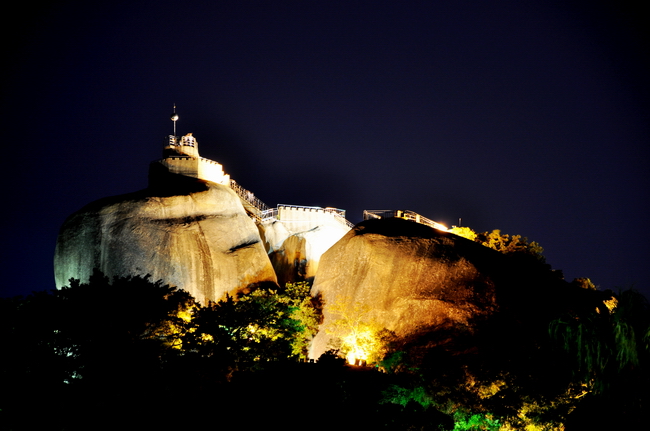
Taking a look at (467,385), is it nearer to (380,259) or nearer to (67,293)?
(380,259)

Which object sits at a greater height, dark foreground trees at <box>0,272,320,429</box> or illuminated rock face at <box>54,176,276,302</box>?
illuminated rock face at <box>54,176,276,302</box>

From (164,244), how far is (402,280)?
19.3m

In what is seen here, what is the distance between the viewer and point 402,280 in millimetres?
30250

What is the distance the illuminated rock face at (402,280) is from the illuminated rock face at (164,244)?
827 cm

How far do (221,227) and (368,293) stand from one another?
49.8 ft

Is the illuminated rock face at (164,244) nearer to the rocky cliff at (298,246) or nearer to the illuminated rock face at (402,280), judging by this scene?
the rocky cliff at (298,246)

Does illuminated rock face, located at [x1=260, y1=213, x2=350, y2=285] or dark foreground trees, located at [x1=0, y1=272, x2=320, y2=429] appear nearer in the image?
dark foreground trees, located at [x1=0, y1=272, x2=320, y2=429]

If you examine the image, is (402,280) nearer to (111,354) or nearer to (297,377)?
(297,377)

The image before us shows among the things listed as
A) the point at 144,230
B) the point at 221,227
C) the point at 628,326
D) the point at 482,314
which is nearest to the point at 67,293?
the point at 144,230

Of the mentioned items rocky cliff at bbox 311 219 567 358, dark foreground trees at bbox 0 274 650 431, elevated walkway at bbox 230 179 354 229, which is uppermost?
elevated walkway at bbox 230 179 354 229

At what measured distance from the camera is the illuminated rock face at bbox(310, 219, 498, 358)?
2744cm

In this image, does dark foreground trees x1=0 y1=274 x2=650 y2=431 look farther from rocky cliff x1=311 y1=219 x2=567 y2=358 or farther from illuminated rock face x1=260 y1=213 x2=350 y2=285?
illuminated rock face x1=260 y1=213 x2=350 y2=285

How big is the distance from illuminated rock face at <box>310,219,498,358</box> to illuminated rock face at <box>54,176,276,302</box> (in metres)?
8.27

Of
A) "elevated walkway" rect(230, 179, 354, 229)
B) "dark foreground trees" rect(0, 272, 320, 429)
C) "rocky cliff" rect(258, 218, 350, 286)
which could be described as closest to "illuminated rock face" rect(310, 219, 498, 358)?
"dark foreground trees" rect(0, 272, 320, 429)
